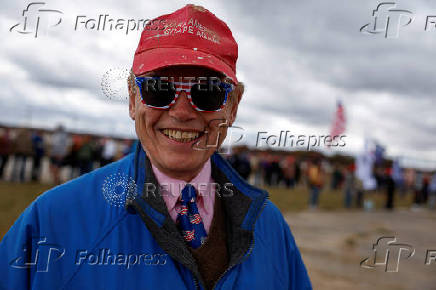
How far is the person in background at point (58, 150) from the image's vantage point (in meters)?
11.4

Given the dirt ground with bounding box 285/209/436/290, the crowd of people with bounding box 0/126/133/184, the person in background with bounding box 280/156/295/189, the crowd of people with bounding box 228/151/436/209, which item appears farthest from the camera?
the person in background with bounding box 280/156/295/189

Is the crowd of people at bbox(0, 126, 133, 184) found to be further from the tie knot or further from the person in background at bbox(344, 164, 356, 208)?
the tie knot

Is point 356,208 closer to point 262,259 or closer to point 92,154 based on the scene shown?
point 92,154

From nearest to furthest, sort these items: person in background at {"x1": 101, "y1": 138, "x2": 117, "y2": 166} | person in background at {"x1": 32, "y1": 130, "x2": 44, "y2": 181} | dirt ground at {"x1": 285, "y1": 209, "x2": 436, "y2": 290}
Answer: dirt ground at {"x1": 285, "y1": 209, "x2": 436, "y2": 290} → person in background at {"x1": 32, "y1": 130, "x2": 44, "y2": 181} → person in background at {"x1": 101, "y1": 138, "x2": 117, "y2": 166}

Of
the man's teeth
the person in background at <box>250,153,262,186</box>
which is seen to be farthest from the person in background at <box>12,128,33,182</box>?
the man's teeth

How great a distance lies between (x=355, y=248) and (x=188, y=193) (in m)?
6.33

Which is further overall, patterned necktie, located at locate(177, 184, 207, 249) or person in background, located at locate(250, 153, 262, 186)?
person in background, located at locate(250, 153, 262, 186)

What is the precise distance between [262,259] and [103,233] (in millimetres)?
728

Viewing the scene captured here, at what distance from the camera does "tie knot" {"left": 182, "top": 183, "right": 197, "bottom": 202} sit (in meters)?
1.77

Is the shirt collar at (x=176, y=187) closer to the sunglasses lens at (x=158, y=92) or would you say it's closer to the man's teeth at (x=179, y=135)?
the man's teeth at (x=179, y=135)

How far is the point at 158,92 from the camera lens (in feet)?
5.40

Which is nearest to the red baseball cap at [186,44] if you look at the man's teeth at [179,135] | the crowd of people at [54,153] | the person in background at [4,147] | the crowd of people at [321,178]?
the man's teeth at [179,135]

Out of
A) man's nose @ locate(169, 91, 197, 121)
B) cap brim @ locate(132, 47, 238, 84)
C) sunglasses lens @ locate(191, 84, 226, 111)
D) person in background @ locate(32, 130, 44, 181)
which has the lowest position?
person in background @ locate(32, 130, 44, 181)

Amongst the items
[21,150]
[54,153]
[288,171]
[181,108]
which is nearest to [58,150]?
[54,153]
